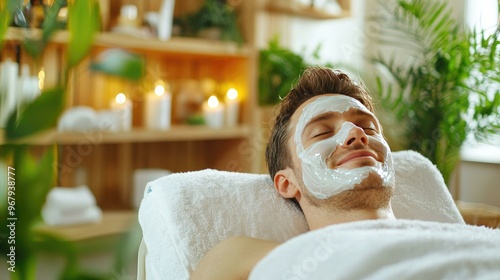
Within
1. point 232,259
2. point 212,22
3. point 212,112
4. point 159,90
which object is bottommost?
point 232,259

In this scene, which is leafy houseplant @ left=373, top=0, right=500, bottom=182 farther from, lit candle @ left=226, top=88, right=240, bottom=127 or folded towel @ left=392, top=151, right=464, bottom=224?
folded towel @ left=392, top=151, right=464, bottom=224

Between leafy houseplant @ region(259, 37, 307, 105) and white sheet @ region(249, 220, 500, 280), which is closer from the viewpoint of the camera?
white sheet @ region(249, 220, 500, 280)

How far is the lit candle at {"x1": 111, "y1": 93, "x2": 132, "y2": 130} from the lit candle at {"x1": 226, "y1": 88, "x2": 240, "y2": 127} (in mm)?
494

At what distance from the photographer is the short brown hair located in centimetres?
126

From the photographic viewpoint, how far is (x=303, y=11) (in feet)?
9.13

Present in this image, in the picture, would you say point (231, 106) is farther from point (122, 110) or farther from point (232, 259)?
point (232, 259)

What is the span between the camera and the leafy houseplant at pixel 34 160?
259 mm

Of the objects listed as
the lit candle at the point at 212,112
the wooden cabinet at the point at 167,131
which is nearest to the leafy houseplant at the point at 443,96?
the wooden cabinet at the point at 167,131

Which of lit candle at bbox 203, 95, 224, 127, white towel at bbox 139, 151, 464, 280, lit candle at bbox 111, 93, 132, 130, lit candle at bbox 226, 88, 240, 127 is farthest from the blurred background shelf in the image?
white towel at bbox 139, 151, 464, 280

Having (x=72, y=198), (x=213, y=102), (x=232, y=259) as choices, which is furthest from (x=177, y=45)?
(x=232, y=259)

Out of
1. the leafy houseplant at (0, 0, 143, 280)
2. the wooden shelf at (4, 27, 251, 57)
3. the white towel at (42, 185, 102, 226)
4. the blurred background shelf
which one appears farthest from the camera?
the blurred background shelf

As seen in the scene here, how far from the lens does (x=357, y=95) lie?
129cm

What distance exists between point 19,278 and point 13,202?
0.04m

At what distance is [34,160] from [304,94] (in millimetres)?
1032
